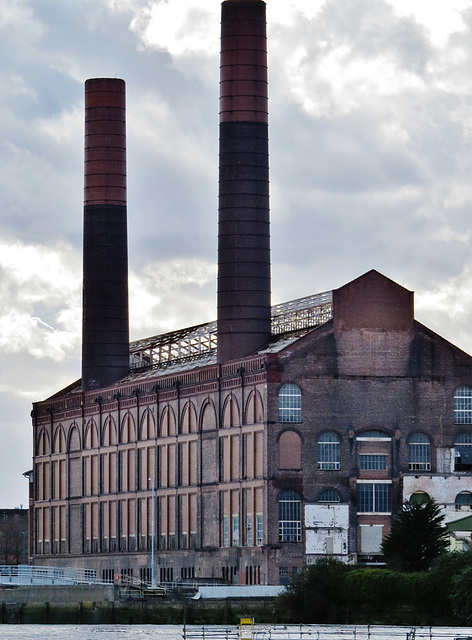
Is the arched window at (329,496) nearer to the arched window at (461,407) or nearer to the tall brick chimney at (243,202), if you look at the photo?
the arched window at (461,407)

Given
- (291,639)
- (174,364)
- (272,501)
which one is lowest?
(291,639)

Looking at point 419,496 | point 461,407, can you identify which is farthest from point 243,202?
point 419,496

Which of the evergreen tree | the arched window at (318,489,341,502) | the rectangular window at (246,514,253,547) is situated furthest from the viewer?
the rectangular window at (246,514,253,547)

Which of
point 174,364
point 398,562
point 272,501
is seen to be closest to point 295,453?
point 272,501

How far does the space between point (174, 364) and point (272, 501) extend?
25.6m

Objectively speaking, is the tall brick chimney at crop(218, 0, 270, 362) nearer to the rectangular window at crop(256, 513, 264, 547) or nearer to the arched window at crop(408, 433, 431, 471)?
the rectangular window at crop(256, 513, 264, 547)

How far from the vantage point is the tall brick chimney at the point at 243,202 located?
431 ft

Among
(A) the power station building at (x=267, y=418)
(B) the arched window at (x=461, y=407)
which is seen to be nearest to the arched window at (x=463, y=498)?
(A) the power station building at (x=267, y=418)

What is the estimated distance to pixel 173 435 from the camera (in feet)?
458

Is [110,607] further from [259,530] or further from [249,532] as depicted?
[249,532]

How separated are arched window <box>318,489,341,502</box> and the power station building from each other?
87 millimetres

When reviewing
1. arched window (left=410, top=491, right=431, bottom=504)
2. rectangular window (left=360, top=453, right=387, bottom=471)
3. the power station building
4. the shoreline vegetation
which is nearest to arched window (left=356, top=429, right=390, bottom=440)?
the power station building

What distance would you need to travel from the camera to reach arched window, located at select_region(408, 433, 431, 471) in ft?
421

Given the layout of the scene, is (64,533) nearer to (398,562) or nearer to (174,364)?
(174,364)
